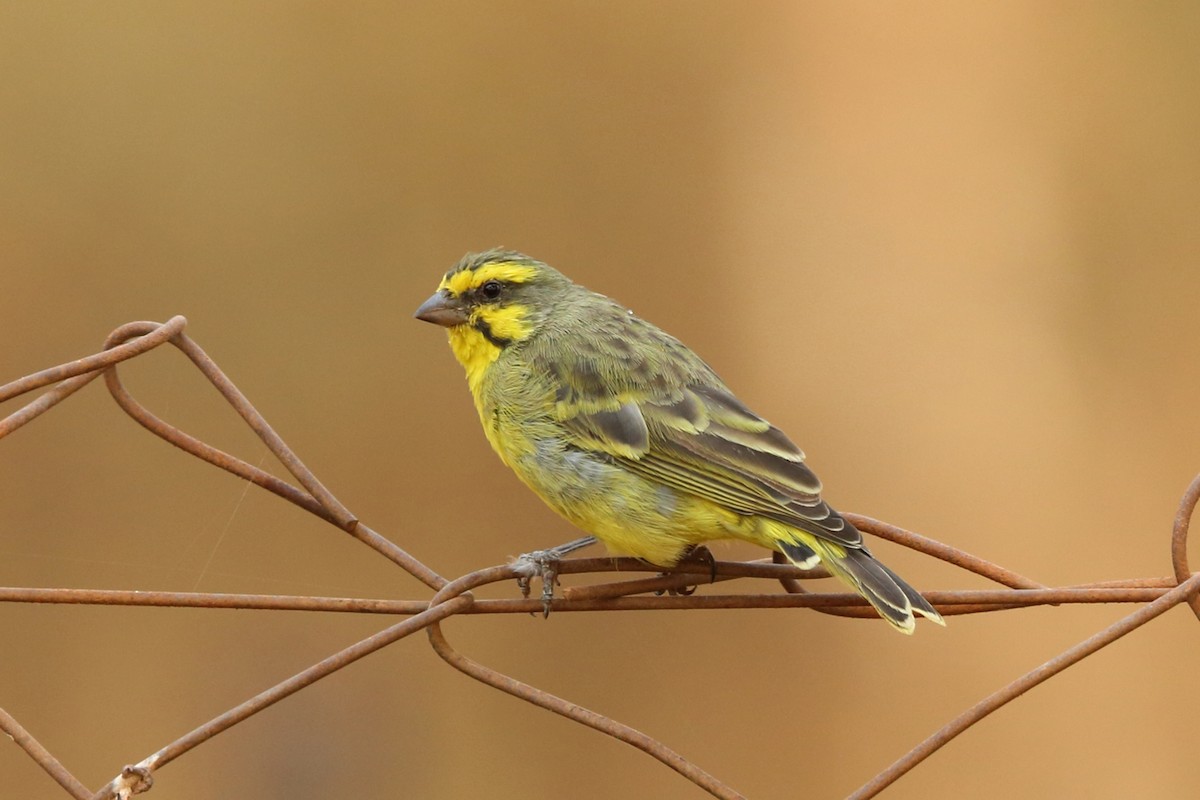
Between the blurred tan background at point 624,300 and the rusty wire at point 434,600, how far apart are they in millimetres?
3853

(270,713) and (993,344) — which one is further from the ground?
(993,344)

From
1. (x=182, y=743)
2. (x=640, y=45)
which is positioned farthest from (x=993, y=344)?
(x=182, y=743)

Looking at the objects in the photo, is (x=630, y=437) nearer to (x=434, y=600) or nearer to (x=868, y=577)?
(x=868, y=577)

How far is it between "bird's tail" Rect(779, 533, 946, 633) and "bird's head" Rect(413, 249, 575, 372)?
4.67 ft

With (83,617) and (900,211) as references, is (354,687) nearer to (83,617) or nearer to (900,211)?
(83,617)

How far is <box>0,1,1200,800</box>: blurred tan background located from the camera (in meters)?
6.94

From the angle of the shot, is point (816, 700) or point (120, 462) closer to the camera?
point (120, 462)

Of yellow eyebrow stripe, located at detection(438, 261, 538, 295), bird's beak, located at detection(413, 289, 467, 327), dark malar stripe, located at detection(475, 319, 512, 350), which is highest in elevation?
yellow eyebrow stripe, located at detection(438, 261, 538, 295)

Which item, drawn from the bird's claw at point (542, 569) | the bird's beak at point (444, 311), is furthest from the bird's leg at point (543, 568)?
the bird's beak at point (444, 311)

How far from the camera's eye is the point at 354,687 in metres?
6.97

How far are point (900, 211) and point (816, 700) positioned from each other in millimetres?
2952

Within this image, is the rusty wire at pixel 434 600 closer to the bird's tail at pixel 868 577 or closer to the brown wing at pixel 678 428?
the bird's tail at pixel 868 577

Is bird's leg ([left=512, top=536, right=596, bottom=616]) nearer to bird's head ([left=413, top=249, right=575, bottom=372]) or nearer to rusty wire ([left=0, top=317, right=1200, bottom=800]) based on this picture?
rusty wire ([left=0, top=317, right=1200, bottom=800])

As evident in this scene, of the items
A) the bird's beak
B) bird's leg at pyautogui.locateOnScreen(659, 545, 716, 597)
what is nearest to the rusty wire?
bird's leg at pyautogui.locateOnScreen(659, 545, 716, 597)
